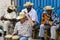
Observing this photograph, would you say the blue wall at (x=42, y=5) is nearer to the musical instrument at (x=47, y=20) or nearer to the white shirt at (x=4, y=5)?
the white shirt at (x=4, y=5)

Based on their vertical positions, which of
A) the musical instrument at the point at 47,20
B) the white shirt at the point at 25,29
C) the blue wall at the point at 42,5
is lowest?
the white shirt at the point at 25,29

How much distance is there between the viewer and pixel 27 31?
11.6 m

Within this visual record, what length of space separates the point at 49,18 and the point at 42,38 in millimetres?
789

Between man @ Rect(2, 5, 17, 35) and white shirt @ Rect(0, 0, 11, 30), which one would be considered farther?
white shirt @ Rect(0, 0, 11, 30)

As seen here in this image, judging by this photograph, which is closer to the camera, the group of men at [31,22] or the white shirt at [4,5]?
the group of men at [31,22]

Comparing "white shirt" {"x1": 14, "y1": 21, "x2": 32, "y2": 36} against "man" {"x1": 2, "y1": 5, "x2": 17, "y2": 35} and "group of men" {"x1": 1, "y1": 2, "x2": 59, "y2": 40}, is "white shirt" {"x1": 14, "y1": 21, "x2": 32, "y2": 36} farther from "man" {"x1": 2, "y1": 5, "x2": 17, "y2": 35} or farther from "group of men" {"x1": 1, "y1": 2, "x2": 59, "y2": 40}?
"man" {"x1": 2, "y1": 5, "x2": 17, "y2": 35}

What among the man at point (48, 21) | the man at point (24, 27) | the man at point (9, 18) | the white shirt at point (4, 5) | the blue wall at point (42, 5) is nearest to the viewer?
the man at point (48, 21)

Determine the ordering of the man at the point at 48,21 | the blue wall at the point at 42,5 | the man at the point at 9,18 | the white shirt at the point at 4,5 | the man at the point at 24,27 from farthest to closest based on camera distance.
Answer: the white shirt at the point at 4,5 < the blue wall at the point at 42,5 < the man at the point at 9,18 < the man at the point at 24,27 < the man at the point at 48,21

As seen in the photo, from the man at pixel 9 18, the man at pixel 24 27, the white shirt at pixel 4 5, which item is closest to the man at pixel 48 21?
the man at pixel 24 27

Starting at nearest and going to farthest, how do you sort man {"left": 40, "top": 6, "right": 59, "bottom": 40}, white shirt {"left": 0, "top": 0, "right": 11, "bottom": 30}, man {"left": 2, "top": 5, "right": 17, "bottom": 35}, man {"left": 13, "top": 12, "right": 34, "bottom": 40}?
man {"left": 40, "top": 6, "right": 59, "bottom": 40}
man {"left": 13, "top": 12, "right": 34, "bottom": 40}
man {"left": 2, "top": 5, "right": 17, "bottom": 35}
white shirt {"left": 0, "top": 0, "right": 11, "bottom": 30}

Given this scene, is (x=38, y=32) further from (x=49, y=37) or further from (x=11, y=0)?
(x=11, y=0)

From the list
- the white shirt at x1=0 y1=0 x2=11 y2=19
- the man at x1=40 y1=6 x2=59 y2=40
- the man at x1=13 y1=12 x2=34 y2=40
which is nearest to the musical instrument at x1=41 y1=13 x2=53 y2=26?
the man at x1=40 y1=6 x2=59 y2=40

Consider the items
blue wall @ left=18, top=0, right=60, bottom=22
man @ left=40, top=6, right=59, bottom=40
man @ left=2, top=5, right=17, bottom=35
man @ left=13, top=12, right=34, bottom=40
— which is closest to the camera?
man @ left=40, top=6, right=59, bottom=40

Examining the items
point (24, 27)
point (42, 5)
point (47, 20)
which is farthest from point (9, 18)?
point (47, 20)
